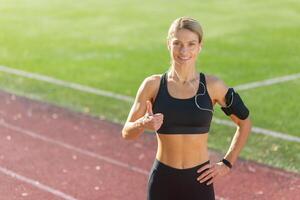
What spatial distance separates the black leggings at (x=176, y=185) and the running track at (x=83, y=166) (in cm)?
338

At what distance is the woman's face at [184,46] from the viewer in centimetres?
473

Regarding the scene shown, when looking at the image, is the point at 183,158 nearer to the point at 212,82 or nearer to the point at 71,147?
the point at 212,82

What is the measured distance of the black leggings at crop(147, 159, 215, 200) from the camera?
195 inches

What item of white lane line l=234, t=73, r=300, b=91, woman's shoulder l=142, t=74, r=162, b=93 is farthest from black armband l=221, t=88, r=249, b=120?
white lane line l=234, t=73, r=300, b=91

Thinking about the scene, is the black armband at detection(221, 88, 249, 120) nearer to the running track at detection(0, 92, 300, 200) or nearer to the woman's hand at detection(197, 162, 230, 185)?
the woman's hand at detection(197, 162, 230, 185)

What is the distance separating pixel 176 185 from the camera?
16.4 feet

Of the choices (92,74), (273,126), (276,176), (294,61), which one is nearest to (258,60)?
(294,61)

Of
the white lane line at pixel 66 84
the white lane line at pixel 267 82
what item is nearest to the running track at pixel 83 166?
the white lane line at pixel 66 84

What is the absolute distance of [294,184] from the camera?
8.80m

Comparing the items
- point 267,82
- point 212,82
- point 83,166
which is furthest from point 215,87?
point 267,82

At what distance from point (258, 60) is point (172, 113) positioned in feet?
40.6

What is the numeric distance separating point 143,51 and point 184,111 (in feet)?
44.5

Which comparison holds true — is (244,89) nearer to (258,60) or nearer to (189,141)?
(258,60)

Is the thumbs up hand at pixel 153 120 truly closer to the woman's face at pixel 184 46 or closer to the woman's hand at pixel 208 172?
the woman's face at pixel 184 46
